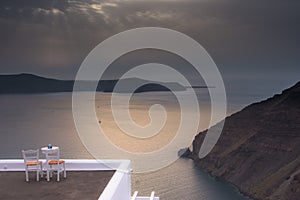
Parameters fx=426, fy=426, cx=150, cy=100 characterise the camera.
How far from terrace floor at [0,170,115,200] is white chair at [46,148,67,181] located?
0.12 meters

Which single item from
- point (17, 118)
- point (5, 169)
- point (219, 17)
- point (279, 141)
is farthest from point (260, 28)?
point (5, 169)

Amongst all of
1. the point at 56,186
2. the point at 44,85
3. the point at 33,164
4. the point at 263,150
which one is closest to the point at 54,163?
the point at 33,164

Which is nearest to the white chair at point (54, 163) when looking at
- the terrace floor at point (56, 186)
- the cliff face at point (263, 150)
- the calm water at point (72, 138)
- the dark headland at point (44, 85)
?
the terrace floor at point (56, 186)

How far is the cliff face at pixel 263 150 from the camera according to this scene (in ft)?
145

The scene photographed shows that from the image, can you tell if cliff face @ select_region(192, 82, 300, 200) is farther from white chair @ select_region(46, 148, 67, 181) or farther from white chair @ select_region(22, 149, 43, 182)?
white chair @ select_region(22, 149, 43, 182)

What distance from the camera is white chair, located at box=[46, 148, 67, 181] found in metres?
5.89

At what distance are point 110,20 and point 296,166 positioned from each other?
79.9 ft

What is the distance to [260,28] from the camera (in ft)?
165

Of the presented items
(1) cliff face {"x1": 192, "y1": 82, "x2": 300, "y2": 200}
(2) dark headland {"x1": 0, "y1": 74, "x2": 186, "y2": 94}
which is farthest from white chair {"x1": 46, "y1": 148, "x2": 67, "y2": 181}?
(2) dark headland {"x1": 0, "y1": 74, "x2": 186, "y2": 94}

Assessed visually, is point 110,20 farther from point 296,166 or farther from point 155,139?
point 296,166

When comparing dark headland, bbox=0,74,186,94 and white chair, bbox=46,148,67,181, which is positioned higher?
dark headland, bbox=0,74,186,94

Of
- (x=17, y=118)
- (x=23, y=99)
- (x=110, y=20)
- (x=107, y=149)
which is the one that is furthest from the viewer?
(x=23, y=99)

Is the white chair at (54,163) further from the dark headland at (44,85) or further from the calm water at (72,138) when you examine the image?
the dark headland at (44,85)

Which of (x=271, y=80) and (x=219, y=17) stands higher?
(x=219, y=17)
